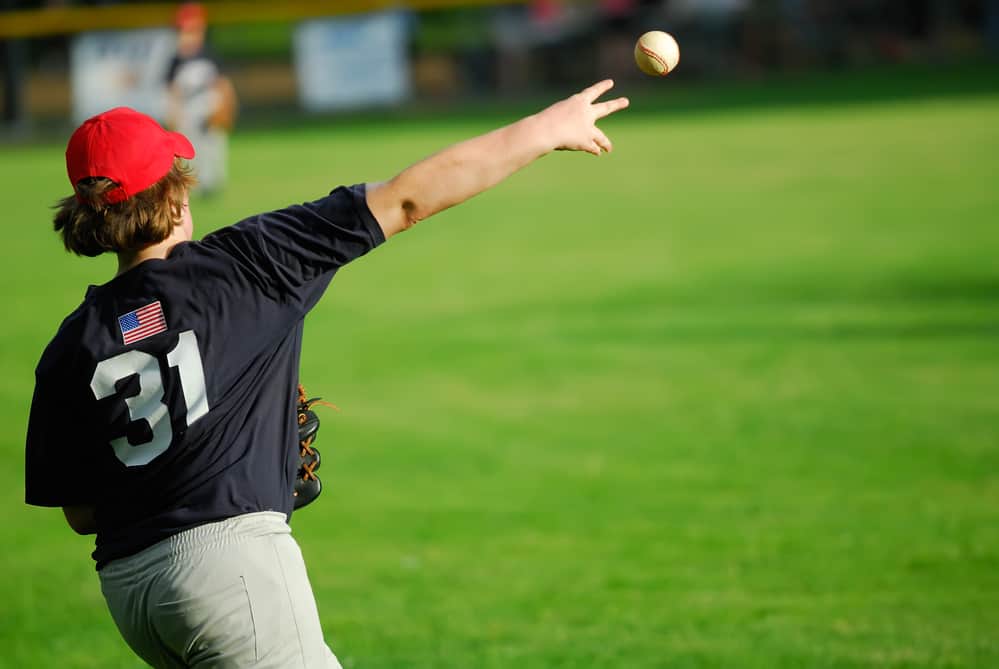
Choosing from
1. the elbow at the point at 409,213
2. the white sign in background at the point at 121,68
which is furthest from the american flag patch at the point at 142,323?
the white sign in background at the point at 121,68

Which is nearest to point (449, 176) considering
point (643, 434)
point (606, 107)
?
point (606, 107)

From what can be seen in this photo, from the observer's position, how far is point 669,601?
17.6 feet

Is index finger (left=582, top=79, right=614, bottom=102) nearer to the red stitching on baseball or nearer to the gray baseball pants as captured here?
the red stitching on baseball

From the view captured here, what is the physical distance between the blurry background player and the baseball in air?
15.7 m

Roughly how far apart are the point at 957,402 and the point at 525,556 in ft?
12.1

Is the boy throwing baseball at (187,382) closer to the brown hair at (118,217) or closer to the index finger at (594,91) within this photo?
the brown hair at (118,217)

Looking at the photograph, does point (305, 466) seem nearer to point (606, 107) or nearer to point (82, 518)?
point (82, 518)

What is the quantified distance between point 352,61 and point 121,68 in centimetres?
561

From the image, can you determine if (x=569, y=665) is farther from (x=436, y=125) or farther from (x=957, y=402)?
(x=436, y=125)

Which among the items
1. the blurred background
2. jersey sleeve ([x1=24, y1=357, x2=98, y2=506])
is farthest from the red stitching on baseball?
the blurred background

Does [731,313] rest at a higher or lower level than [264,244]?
lower

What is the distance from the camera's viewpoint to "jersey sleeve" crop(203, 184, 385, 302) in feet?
9.16

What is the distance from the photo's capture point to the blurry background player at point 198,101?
61.6ft

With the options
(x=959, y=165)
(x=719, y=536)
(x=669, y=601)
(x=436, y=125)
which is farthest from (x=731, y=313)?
(x=436, y=125)
